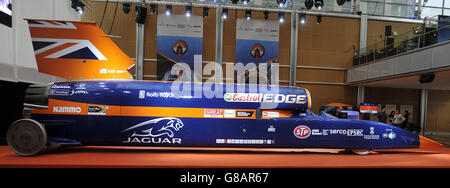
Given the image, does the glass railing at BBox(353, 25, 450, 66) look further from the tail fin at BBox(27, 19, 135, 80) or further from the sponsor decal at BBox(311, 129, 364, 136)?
the tail fin at BBox(27, 19, 135, 80)

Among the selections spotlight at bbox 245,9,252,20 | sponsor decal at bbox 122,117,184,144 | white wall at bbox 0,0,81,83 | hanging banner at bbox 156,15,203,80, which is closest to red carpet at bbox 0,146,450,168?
sponsor decal at bbox 122,117,184,144

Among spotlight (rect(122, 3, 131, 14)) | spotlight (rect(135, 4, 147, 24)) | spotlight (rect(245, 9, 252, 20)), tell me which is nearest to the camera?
spotlight (rect(135, 4, 147, 24))

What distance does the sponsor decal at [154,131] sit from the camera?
10.0 ft

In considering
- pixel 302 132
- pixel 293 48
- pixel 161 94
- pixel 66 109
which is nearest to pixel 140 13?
pixel 66 109

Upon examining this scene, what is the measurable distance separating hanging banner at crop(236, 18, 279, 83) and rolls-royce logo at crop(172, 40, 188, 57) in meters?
2.83

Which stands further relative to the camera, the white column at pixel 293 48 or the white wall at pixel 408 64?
the white column at pixel 293 48

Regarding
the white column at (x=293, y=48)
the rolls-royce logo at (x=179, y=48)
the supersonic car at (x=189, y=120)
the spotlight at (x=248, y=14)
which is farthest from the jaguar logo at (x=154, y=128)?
the white column at (x=293, y=48)

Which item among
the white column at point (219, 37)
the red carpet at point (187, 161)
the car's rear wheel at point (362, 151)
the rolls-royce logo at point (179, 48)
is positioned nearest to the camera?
the red carpet at point (187, 161)

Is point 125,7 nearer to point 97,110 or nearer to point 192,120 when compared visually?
point 97,110

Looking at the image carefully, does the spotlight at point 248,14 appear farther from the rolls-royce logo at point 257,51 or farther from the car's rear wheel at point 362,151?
the car's rear wheel at point 362,151

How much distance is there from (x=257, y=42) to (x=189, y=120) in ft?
27.9

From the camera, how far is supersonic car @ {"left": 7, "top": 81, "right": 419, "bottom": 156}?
3.03 metres

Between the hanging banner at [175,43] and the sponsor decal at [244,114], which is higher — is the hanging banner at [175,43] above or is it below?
above
